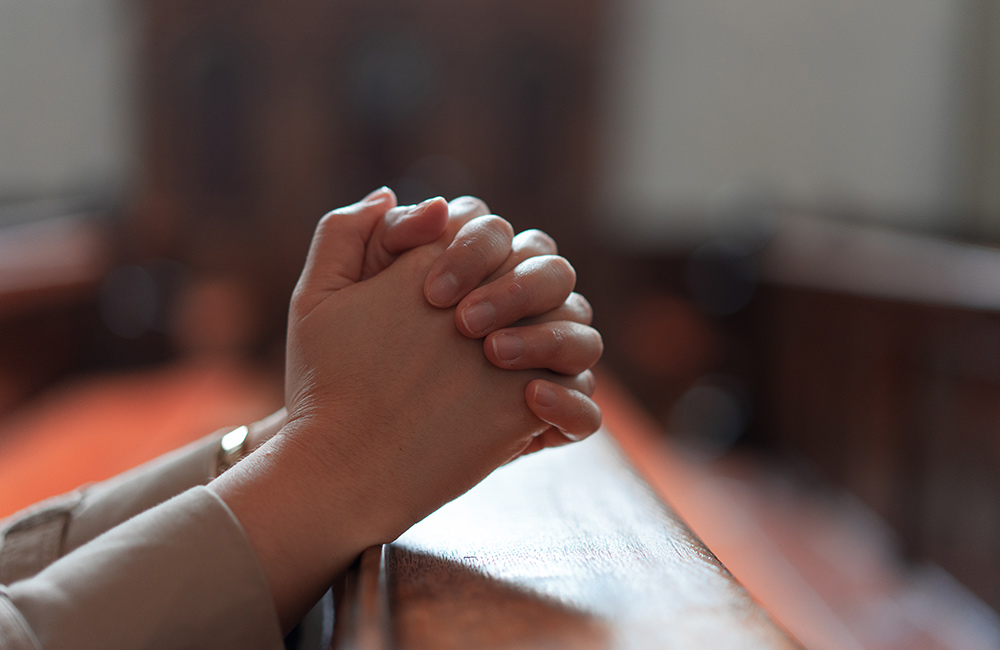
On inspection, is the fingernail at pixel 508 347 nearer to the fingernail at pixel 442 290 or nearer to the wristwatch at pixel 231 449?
the fingernail at pixel 442 290

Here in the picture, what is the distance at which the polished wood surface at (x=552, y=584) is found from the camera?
0.28 metres

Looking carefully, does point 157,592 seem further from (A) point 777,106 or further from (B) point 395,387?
(A) point 777,106

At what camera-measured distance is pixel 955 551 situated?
173cm

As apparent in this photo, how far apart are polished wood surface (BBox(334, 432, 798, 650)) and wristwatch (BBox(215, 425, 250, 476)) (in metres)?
0.16

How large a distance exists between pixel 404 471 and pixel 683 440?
2.75 metres

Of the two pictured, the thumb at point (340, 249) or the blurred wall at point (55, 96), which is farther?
the blurred wall at point (55, 96)

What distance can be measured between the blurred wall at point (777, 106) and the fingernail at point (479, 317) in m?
2.81

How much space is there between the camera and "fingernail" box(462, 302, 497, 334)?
1.47 feet

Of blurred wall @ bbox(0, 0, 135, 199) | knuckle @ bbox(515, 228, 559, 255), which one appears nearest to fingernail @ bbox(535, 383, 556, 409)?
knuckle @ bbox(515, 228, 559, 255)

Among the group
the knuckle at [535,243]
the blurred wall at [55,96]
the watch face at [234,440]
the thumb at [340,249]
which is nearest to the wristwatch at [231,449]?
the watch face at [234,440]

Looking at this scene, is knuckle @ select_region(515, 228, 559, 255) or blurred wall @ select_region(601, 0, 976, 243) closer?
knuckle @ select_region(515, 228, 559, 255)

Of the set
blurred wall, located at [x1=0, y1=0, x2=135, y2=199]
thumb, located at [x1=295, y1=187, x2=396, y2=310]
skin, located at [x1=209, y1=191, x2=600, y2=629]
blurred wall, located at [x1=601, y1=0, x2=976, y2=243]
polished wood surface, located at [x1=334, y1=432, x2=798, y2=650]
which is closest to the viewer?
polished wood surface, located at [x1=334, y1=432, x2=798, y2=650]

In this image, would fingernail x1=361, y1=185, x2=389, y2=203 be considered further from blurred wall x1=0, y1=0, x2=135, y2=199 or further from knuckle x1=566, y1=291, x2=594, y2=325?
blurred wall x1=0, y1=0, x2=135, y2=199

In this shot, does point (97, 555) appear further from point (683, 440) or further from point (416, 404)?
point (683, 440)
